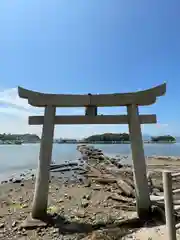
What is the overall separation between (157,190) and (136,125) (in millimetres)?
3574

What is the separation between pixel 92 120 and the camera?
6.26 metres

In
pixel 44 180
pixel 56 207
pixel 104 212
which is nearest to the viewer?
pixel 44 180

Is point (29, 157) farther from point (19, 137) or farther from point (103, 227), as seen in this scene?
point (19, 137)

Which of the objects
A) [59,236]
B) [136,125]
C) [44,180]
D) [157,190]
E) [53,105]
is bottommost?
[59,236]

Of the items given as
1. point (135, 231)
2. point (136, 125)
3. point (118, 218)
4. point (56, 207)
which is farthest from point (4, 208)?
point (136, 125)

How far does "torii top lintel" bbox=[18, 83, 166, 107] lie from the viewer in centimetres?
610

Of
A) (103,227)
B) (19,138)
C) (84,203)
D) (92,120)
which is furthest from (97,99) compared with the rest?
(19,138)

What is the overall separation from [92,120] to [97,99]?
23.9 inches

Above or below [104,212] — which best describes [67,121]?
above

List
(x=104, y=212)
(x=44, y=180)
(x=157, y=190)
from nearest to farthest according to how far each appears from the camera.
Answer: (x=44, y=180) → (x=104, y=212) → (x=157, y=190)

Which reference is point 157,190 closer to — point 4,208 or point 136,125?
point 136,125

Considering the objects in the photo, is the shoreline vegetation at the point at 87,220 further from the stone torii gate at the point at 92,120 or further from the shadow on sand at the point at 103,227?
the stone torii gate at the point at 92,120

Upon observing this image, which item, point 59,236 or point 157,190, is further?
point 157,190

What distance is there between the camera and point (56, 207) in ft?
24.9
